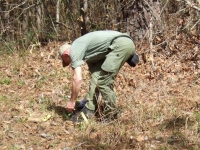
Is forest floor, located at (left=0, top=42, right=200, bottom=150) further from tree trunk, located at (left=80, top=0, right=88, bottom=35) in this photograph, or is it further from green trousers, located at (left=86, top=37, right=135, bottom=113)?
tree trunk, located at (left=80, top=0, right=88, bottom=35)

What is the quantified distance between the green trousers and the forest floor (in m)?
0.37

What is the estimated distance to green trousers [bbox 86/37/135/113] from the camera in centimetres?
544

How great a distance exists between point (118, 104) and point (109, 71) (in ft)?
2.86

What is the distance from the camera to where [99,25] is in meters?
9.80

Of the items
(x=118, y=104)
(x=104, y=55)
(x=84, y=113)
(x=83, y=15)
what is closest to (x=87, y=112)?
(x=84, y=113)

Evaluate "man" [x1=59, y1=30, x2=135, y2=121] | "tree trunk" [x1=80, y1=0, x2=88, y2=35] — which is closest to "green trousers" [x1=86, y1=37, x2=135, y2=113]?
"man" [x1=59, y1=30, x2=135, y2=121]

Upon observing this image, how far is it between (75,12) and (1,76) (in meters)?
3.29

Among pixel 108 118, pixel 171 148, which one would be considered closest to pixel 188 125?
pixel 171 148

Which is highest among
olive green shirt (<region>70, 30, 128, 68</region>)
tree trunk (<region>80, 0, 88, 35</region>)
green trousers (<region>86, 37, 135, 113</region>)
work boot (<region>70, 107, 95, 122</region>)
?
tree trunk (<region>80, 0, 88, 35</region>)

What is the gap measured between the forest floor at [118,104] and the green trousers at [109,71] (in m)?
0.37

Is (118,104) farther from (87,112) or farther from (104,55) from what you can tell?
(104,55)

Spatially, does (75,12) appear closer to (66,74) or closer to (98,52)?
(66,74)

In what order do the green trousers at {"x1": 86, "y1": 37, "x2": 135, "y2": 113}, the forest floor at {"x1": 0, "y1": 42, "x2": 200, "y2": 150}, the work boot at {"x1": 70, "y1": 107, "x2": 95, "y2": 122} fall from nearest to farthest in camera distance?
the forest floor at {"x1": 0, "y1": 42, "x2": 200, "y2": 150}
the green trousers at {"x1": 86, "y1": 37, "x2": 135, "y2": 113}
the work boot at {"x1": 70, "y1": 107, "x2": 95, "y2": 122}

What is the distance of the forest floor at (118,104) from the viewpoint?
505 cm
